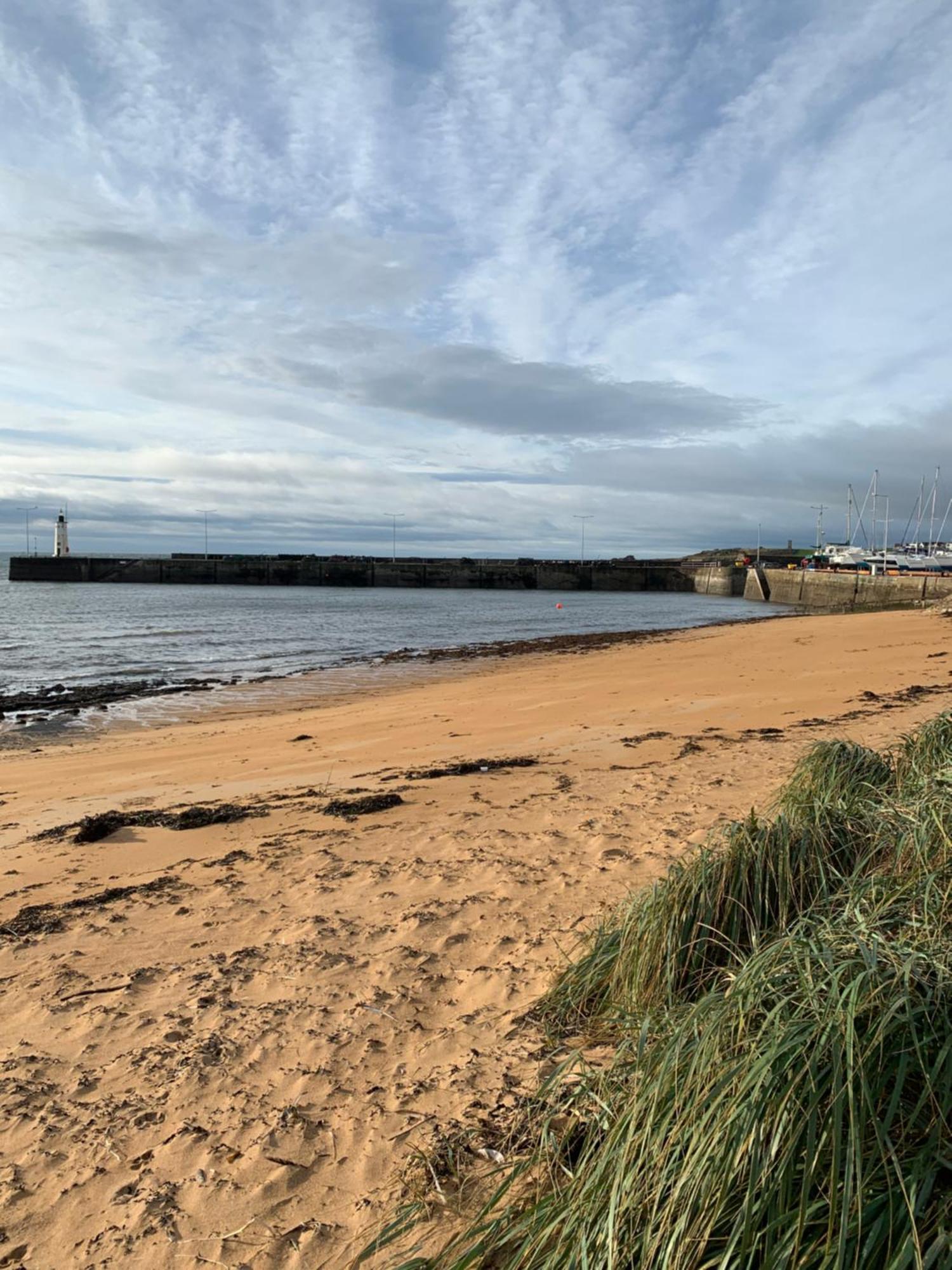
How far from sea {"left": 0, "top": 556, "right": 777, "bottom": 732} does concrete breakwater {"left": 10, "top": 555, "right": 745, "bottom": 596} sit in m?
13.3

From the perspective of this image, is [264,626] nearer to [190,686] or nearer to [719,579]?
[190,686]

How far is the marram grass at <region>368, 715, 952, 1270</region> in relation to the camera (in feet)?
4.93

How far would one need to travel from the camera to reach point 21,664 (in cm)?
2117

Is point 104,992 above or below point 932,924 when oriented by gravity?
below

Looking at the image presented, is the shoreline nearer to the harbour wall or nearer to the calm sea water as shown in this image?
the calm sea water

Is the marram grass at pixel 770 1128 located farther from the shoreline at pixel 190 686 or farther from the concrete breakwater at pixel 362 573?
the concrete breakwater at pixel 362 573

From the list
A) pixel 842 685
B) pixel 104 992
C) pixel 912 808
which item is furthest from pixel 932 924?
pixel 842 685

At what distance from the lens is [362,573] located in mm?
Answer: 86562

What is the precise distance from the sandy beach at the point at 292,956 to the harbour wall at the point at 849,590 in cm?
3406

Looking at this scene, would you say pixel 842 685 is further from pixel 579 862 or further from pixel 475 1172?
pixel 475 1172

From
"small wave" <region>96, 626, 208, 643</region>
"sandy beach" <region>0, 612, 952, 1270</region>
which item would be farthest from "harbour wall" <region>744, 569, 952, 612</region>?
"sandy beach" <region>0, 612, 952, 1270</region>

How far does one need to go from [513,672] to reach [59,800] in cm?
1193

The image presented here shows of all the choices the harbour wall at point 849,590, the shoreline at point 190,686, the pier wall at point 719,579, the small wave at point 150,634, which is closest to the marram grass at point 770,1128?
the shoreline at point 190,686

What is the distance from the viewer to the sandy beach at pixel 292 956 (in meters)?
2.38
